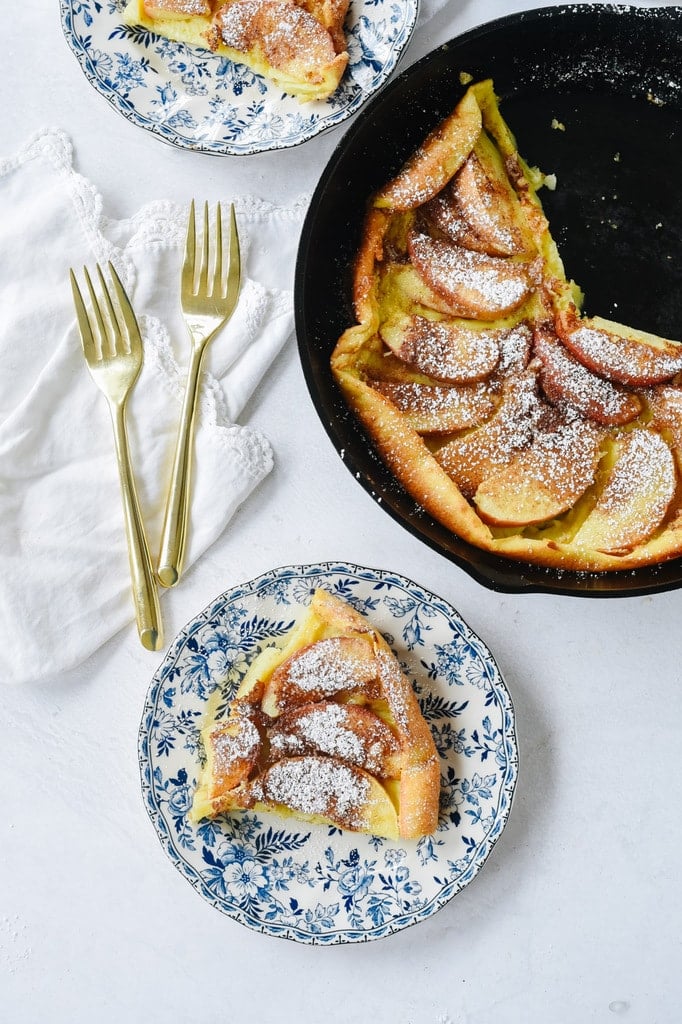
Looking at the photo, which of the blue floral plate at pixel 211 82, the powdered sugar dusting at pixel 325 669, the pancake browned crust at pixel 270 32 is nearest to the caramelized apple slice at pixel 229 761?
the powdered sugar dusting at pixel 325 669

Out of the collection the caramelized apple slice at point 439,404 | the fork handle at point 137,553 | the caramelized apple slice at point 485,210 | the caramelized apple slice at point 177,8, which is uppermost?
the caramelized apple slice at point 177,8

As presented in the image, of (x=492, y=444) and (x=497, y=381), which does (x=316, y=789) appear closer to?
(x=492, y=444)

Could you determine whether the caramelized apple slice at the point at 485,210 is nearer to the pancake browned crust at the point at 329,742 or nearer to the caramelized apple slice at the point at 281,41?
the caramelized apple slice at the point at 281,41

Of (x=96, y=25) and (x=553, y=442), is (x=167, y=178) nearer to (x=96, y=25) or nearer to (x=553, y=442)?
(x=96, y=25)

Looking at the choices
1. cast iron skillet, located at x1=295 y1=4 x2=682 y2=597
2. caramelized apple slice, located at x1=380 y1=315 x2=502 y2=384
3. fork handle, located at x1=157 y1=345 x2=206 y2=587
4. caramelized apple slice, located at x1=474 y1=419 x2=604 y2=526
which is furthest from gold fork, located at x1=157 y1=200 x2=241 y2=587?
caramelized apple slice, located at x1=474 y1=419 x2=604 y2=526

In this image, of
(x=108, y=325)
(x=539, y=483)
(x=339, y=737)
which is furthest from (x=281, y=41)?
(x=339, y=737)

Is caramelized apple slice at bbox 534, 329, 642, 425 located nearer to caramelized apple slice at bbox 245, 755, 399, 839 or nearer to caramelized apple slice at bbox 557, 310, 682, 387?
caramelized apple slice at bbox 557, 310, 682, 387

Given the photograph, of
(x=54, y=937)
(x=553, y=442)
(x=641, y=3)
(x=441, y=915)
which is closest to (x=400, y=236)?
(x=553, y=442)
